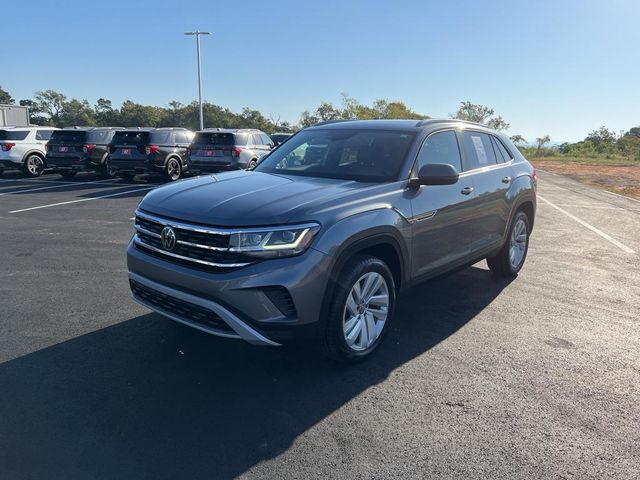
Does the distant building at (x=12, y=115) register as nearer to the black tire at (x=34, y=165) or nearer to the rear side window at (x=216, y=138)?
the black tire at (x=34, y=165)

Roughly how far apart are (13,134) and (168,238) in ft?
56.7

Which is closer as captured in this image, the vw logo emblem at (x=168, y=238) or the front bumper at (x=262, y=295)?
the front bumper at (x=262, y=295)

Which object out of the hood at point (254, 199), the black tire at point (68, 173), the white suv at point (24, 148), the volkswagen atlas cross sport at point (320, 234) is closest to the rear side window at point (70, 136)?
the black tire at point (68, 173)

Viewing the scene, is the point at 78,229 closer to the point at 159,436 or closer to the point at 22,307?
the point at 22,307

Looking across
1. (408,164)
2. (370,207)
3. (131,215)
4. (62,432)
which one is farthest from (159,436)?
(131,215)

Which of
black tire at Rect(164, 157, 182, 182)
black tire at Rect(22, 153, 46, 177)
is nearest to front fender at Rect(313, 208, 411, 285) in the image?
black tire at Rect(164, 157, 182, 182)

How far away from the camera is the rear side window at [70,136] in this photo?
1708cm

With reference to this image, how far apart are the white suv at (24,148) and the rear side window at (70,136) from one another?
49.9 inches

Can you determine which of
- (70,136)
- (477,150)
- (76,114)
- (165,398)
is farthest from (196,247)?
(76,114)

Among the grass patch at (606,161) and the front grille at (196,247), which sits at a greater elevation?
the front grille at (196,247)

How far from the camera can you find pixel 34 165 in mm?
18125

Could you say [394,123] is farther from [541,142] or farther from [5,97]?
[5,97]

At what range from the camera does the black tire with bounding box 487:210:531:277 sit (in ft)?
19.3

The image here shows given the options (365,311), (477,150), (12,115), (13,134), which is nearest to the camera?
(365,311)
